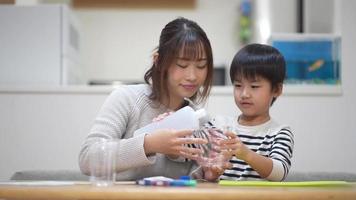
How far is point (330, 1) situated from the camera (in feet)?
9.39

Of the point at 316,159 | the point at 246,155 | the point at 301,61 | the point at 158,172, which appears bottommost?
the point at 316,159

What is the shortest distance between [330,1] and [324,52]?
38cm

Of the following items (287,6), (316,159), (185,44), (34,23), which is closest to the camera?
(185,44)

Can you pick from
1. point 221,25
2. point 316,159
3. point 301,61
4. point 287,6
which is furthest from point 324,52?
point 221,25

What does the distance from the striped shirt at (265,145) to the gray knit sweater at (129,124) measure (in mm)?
147

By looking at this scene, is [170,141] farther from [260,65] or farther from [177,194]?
[260,65]

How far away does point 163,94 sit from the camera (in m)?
1.62

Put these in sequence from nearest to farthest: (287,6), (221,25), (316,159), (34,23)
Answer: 1. (316,159)
2. (34,23)
3. (287,6)
4. (221,25)

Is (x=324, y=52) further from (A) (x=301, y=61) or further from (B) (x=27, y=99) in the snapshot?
(B) (x=27, y=99)

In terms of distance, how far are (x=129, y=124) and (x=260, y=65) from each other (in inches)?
17.7

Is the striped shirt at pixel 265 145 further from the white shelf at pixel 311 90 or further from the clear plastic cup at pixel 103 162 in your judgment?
the white shelf at pixel 311 90

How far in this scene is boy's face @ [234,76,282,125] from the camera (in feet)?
5.26

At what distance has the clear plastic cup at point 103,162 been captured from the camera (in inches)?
47.1

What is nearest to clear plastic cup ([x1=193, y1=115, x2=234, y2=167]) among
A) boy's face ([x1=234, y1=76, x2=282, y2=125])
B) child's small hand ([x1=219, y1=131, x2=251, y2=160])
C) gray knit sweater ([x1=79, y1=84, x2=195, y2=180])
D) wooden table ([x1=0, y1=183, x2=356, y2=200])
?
child's small hand ([x1=219, y1=131, x2=251, y2=160])
